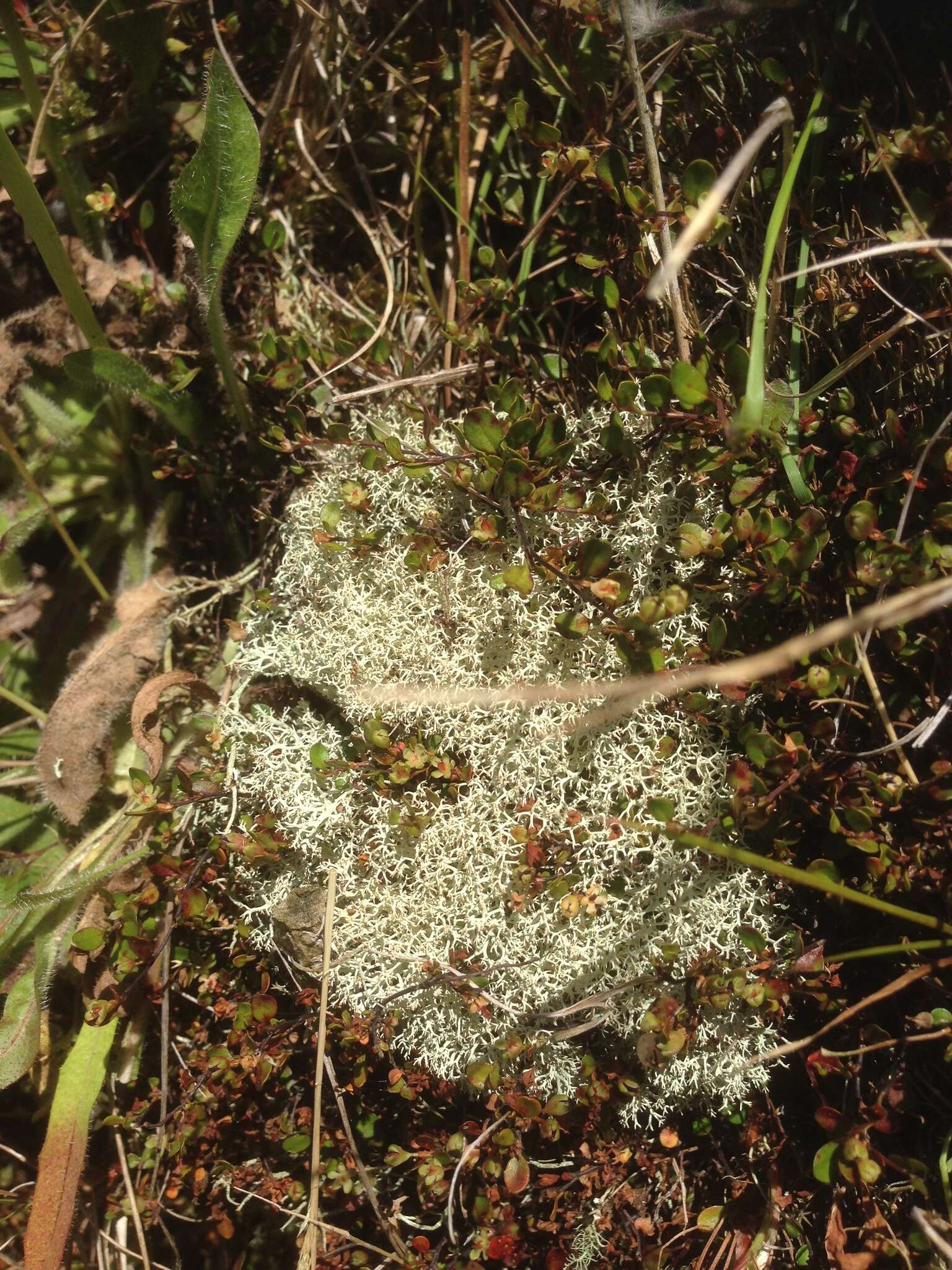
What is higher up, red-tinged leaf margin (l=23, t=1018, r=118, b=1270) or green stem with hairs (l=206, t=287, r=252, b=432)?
green stem with hairs (l=206, t=287, r=252, b=432)

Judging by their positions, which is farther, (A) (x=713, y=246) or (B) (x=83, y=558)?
(B) (x=83, y=558)

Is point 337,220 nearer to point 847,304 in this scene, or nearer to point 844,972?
point 847,304

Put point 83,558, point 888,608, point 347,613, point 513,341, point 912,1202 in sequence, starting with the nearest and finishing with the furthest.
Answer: point 888,608 < point 912,1202 < point 347,613 < point 513,341 < point 83,558

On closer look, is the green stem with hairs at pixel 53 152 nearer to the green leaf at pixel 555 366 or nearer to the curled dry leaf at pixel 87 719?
the curled dry leaf at pixel 87 719

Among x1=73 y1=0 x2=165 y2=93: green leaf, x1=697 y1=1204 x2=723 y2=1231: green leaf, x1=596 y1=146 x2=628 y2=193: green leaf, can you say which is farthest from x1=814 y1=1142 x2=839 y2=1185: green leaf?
x1=73 y1=0 x2=165 y2=93: green leaf

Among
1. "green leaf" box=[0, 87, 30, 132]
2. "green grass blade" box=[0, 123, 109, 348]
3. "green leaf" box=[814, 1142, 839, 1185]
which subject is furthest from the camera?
"green leaf" box=[0, 87, 30, 132]

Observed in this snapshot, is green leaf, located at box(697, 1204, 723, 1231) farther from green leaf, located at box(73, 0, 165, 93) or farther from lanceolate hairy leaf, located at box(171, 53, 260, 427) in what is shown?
green leaf, located at box(73, 0, 165, 93)

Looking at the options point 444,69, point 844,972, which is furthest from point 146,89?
point 844,972

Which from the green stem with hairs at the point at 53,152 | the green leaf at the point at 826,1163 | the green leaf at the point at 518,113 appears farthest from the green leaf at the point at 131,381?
the green leaf at the point at 826,1163
